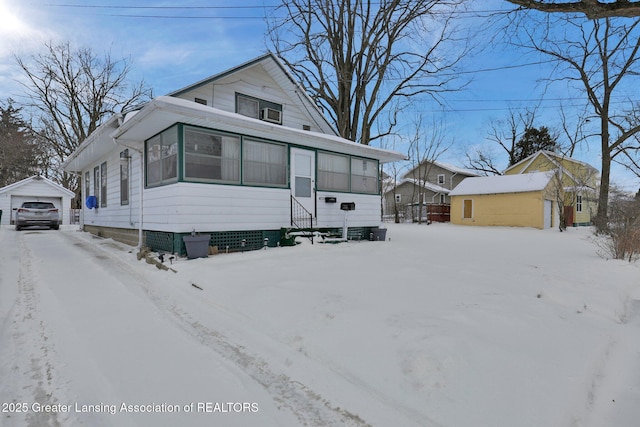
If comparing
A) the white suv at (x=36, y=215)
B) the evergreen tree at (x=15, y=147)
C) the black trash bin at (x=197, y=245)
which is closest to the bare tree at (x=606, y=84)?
the black trash bin at (x=197, y=245)

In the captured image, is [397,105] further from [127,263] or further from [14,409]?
[14,409]

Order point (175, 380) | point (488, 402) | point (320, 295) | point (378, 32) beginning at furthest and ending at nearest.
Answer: point (378, 32)
point (320, 295)
point (175, 380)
point (488, 402)

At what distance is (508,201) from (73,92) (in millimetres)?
30555

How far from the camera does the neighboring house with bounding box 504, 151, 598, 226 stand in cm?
1950

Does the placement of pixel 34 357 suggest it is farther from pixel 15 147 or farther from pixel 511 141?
pixel 511 141

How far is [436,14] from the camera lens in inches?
595

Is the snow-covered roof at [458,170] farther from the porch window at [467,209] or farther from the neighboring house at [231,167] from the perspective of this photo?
the neighboring house at [231,167]

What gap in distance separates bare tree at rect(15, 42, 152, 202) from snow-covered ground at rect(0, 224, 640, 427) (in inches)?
914

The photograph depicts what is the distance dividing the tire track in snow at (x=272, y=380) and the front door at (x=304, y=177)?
17.1 ft

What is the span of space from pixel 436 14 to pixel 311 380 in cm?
1746

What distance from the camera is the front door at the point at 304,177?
879cm

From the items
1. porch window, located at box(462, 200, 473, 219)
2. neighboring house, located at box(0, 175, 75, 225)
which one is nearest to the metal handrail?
porch window, located at box(462, 200, 473, 219)

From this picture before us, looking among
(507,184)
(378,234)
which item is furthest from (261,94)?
(507,184)

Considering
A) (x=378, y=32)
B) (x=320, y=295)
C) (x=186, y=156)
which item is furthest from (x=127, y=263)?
(x=378, y=32)
